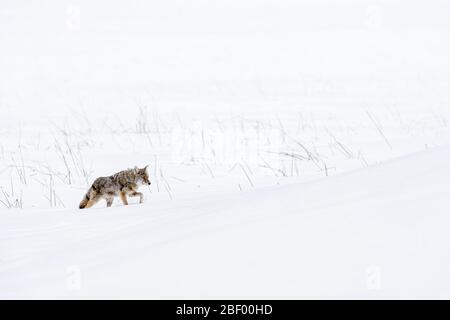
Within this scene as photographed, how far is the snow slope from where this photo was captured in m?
2.13

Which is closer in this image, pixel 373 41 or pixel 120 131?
pixel 120 131

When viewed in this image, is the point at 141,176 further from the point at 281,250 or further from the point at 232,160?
the point at 281,250

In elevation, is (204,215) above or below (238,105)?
below

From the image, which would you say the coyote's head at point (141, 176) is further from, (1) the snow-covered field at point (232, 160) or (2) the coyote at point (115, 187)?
(1) the snow-covered field at point (232, 160)

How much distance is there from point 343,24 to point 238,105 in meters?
13.6

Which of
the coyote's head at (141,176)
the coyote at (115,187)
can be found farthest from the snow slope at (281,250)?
the coyote's head at (141,176)

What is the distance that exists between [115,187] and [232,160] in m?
2.18

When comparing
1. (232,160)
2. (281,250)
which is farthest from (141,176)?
(281,250)

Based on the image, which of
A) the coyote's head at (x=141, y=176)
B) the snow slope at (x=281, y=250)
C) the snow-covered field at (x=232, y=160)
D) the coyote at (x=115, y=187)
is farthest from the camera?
the coyote's head at (x=141, y=176)

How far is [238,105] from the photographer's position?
1314cm

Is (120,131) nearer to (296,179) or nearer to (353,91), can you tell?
(296,179)

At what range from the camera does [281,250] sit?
239cm

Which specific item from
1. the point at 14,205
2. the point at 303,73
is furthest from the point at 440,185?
the point at 303,73

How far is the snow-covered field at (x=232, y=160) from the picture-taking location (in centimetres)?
228
